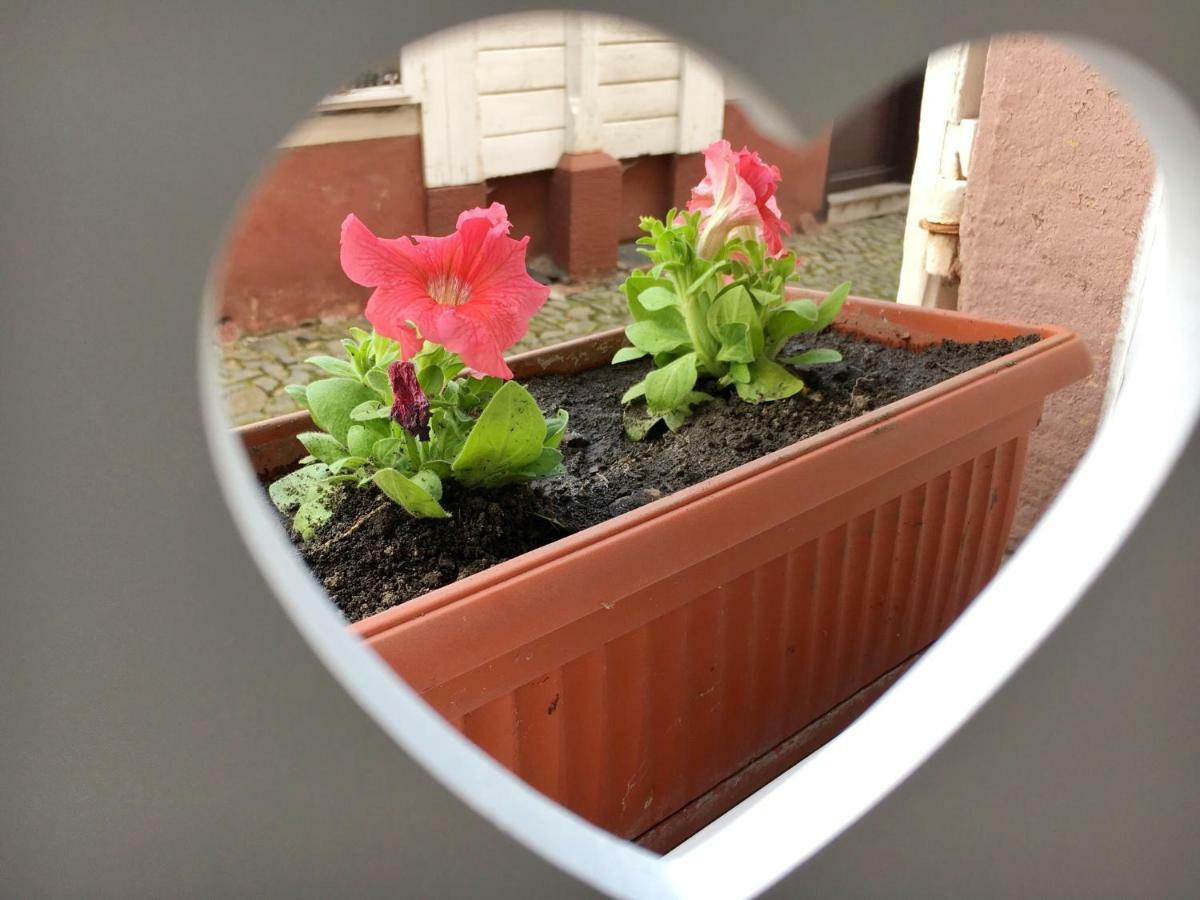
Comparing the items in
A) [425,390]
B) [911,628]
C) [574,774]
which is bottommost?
[911,628]

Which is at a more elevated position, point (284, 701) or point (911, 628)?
point (284, 701)

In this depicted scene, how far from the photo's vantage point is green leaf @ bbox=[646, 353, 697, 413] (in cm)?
114

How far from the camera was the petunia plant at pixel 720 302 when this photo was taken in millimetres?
1148

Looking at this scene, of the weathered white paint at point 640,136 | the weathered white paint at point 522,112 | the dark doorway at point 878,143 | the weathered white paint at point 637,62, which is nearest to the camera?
the weathered white paint at point 522,112

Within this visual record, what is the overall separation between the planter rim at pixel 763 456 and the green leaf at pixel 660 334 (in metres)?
0.11

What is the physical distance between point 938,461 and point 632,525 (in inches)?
19.8

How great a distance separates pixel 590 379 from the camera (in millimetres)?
1290

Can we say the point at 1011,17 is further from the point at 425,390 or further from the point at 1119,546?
the point at 425,390

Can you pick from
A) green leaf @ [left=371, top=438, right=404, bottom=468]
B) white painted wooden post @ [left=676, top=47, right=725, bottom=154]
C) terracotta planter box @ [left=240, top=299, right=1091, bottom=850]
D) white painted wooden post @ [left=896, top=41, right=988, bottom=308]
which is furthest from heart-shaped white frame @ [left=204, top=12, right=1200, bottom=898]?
white painted wooden post @ [left=676, top=47, right=725, bottom=154]

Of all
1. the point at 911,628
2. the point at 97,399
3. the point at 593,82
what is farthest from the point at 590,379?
the point at 593,82

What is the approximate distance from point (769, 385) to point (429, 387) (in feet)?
1.53

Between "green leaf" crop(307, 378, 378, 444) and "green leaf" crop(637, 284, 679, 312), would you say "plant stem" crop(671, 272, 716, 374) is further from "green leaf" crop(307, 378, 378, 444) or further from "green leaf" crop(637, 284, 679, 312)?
"green leaf" crop(307, 378, 378, 444)

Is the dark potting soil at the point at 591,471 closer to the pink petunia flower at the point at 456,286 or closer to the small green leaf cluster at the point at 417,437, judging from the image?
the small green leaf cluster at the point at 417,437

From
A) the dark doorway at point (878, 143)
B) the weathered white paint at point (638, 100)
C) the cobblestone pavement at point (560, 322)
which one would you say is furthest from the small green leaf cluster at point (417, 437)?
the dark doorway at point (878, 143)
